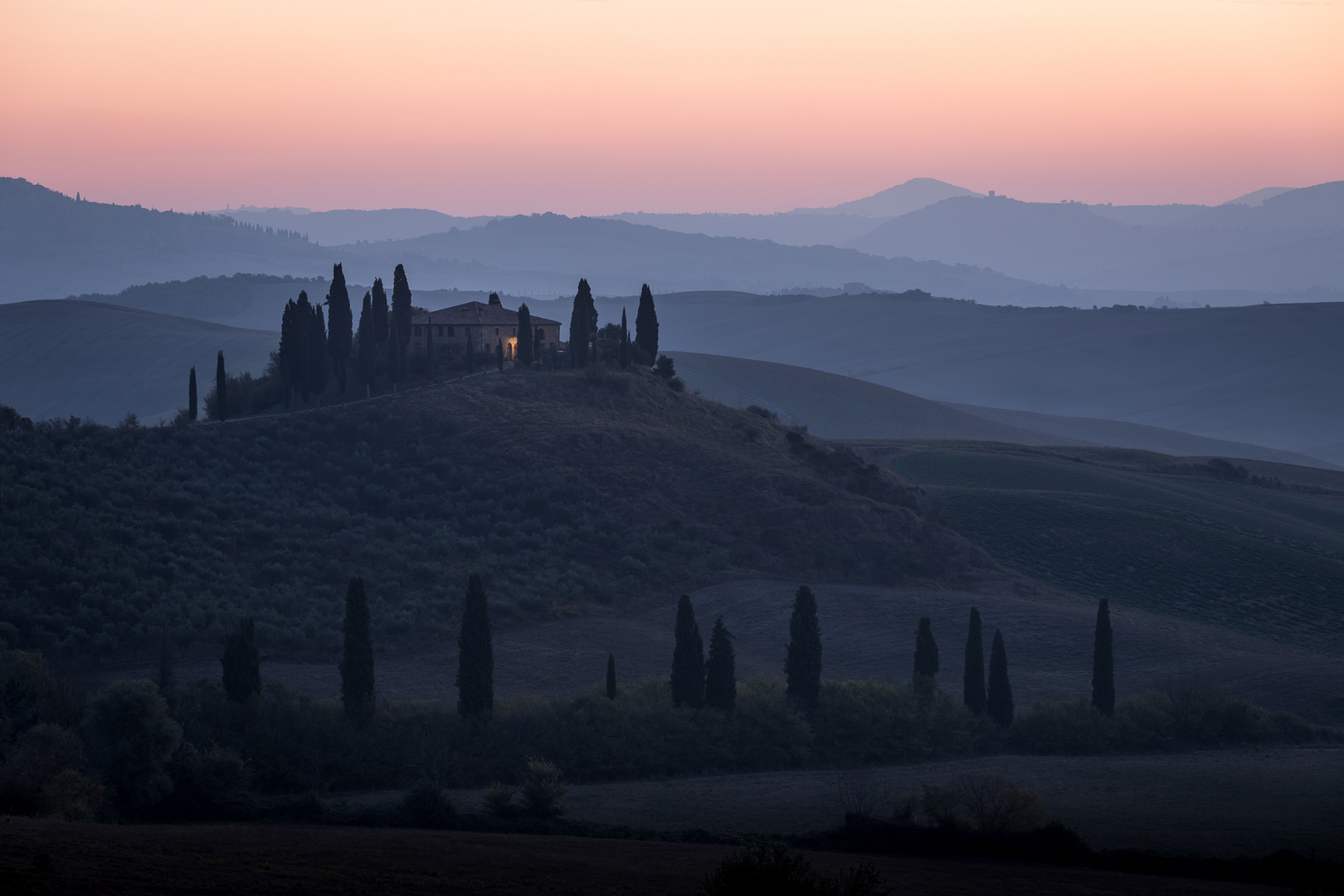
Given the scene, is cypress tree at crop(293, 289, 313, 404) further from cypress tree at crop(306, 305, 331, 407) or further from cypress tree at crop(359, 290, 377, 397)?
cypress tree at crop(359, 290, 377, 397)

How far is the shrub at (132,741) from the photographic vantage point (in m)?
28.9

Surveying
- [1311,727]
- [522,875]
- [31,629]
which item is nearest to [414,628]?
[31,629]

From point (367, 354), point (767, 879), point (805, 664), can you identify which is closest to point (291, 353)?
point (367, 354)

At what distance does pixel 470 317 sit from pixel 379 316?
7.90 metres

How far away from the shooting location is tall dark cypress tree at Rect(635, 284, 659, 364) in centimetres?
7231

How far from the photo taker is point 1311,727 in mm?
35656

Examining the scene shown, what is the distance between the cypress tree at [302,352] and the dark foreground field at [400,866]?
4244 centimetres

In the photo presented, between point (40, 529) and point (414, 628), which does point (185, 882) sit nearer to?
point (414, 628)

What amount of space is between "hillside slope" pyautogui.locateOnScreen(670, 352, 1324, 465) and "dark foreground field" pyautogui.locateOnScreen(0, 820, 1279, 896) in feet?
300

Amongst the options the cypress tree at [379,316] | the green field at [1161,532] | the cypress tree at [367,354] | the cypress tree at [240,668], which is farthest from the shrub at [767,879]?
the cypress tree at [379,316]

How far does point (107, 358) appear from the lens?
160125 millimetres

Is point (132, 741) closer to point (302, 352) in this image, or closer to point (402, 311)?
point (302, 352)

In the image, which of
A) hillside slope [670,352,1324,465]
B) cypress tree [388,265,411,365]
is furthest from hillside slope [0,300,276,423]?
cypress tree [388,265,411,365]

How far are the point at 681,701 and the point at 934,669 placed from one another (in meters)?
8.68
